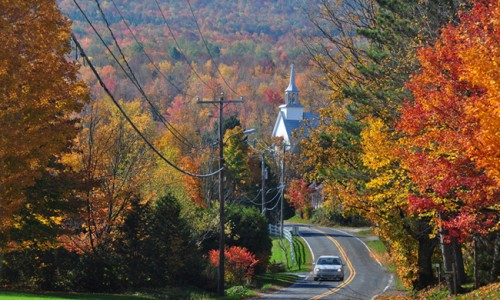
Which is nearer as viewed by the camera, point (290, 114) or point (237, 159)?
point (237, 159)

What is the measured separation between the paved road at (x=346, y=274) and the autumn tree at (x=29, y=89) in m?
15.0

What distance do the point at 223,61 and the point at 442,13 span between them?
164 meters

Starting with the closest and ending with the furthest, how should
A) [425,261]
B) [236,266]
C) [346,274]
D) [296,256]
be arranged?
[425,261], [236,266], [346,274], [296,256]

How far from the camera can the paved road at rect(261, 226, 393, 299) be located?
121 feet

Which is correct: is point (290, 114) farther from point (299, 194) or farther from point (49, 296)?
point (49, 296)

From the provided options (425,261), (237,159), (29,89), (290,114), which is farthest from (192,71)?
(29,89)

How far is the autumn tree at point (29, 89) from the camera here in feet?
72.5

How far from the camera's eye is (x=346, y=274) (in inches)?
1991

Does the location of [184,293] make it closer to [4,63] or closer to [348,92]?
[348,92]

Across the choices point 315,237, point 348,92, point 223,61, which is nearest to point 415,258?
point 348,92

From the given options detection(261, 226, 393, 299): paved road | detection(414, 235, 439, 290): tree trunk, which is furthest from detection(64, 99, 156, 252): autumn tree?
detection(414, 235, 439, 290): tree trunk

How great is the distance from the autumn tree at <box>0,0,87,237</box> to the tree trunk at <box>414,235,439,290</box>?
1737 centimetres

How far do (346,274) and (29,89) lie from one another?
105 feet

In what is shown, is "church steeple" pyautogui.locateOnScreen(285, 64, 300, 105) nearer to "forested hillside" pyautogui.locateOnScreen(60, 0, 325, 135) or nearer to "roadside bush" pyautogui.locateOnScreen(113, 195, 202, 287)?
"forested hillside" pyautogui.locateOnScreen(60, 0, 325, 135)
